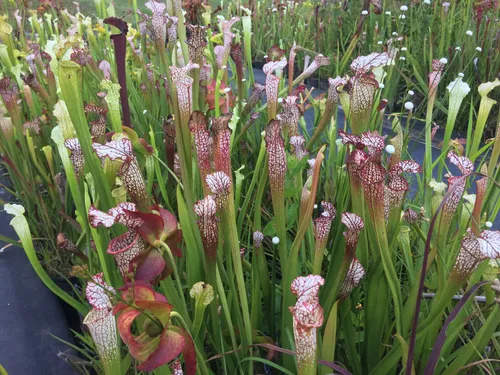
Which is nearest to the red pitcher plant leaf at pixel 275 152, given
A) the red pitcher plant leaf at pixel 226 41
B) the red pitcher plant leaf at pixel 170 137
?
the red pitcher plant leaf at pixel 170 137

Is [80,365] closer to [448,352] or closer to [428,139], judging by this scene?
[448,352]

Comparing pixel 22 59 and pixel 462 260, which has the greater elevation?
pixel 462 260

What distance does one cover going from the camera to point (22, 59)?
6.62 ft

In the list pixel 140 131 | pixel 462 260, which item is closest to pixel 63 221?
pixel 140 131

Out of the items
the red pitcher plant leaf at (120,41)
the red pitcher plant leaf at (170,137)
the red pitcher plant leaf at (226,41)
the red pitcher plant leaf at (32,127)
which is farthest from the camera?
the red pitcher plant leaf at (32,127)

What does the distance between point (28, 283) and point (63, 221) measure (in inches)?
7.5

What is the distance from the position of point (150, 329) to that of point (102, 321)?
7cm

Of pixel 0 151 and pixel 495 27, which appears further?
pixel 495 27

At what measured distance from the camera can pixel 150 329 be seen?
48 centimetres

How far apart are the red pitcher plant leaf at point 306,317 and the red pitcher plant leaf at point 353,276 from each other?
17 centimetres

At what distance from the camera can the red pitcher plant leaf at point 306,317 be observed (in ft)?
1.40

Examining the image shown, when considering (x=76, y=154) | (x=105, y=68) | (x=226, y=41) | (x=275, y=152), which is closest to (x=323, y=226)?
(x=275, y=152)

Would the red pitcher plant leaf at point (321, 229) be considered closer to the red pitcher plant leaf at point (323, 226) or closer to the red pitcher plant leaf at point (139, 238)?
the red pitcher plant leaf at point (323, 226)

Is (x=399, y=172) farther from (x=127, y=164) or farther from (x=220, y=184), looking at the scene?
(x=127, y=164)
